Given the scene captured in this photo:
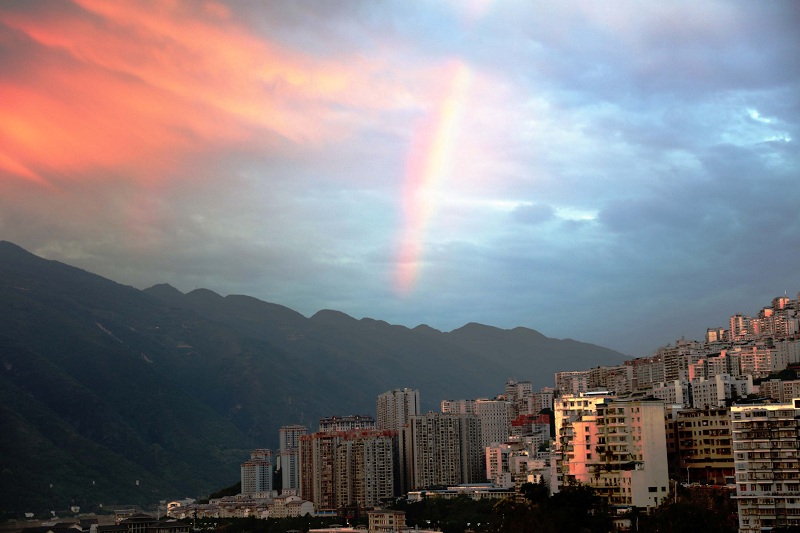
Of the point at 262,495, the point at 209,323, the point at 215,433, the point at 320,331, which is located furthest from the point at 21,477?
the point at 320,331

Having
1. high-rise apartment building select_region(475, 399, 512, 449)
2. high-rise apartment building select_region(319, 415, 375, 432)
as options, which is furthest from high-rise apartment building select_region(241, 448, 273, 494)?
high-rise apartment building select_region(475, 399, 512, 449)

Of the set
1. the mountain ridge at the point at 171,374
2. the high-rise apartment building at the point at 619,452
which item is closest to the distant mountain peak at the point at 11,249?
the mountain ridge at the point at 171,374

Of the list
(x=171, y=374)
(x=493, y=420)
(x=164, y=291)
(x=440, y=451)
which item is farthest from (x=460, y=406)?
(x=164, y=291)

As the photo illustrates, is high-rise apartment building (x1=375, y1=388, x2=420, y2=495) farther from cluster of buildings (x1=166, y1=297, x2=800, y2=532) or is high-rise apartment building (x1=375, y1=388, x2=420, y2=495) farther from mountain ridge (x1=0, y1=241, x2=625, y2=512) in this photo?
mountain ridge (x1=0, y1=241, x2=625, y2=512)

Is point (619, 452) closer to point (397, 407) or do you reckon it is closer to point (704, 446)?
point (704, 446)

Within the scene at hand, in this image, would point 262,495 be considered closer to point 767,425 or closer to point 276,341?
point 767,425

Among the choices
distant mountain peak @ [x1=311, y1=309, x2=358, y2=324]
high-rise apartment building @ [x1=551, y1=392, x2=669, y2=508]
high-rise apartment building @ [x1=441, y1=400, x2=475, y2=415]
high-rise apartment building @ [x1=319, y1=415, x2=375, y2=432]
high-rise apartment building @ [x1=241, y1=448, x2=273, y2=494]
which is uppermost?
distant mountain peak @ [x1=311, y1=309, x2=358, y2=324]
